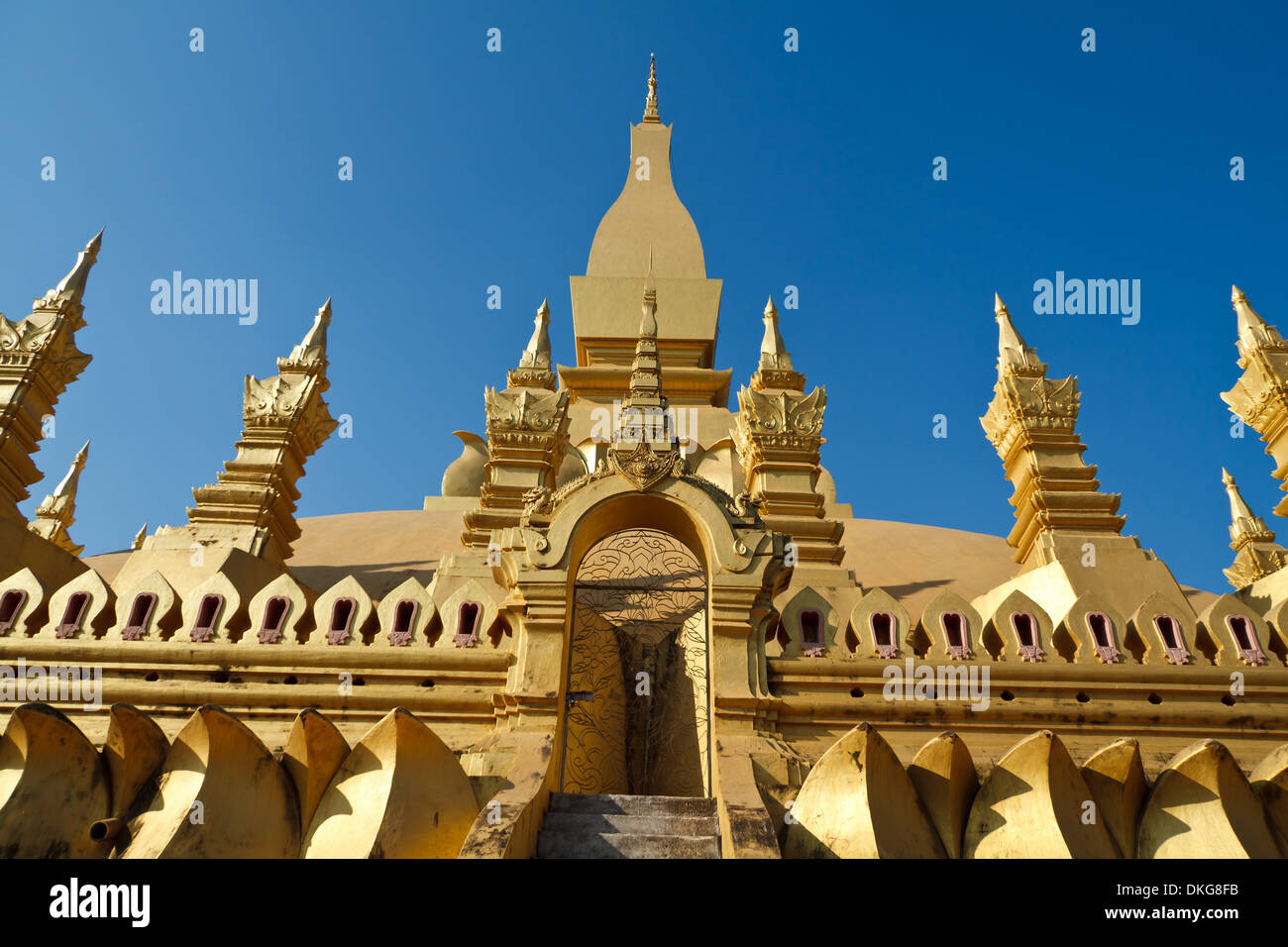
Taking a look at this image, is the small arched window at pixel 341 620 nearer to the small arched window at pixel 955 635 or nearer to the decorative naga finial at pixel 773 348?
the small arched window at pixel 955 635

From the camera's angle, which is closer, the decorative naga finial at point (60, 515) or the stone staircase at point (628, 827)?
the stone staircase at point (628, 827)

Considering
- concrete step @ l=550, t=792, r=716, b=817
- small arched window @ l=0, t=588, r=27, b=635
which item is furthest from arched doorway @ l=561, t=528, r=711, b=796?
small arched window @ l=0, t=588, r=27, b=635

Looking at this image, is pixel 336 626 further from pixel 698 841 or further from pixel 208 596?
pixel 698 841

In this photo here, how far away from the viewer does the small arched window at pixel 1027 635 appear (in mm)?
9875

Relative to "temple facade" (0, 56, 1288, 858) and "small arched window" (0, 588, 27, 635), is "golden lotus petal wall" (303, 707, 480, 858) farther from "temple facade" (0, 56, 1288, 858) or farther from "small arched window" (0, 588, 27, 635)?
"small arched window" (0, 588, 27, 635)

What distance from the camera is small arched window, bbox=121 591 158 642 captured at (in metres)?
10.3

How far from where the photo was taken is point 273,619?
10.3m

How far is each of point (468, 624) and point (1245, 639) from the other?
7870mm

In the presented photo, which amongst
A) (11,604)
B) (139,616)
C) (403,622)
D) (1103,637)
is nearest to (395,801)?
(403,622)

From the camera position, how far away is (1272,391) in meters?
15.0

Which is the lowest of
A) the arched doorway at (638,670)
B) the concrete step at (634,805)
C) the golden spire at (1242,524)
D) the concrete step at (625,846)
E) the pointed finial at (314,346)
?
the concrete step at (625,846)

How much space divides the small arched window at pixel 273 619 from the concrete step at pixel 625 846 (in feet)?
13.7

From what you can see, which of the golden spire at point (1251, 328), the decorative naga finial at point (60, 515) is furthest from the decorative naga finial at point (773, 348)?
the decorative naga finial at point (60, 515)
